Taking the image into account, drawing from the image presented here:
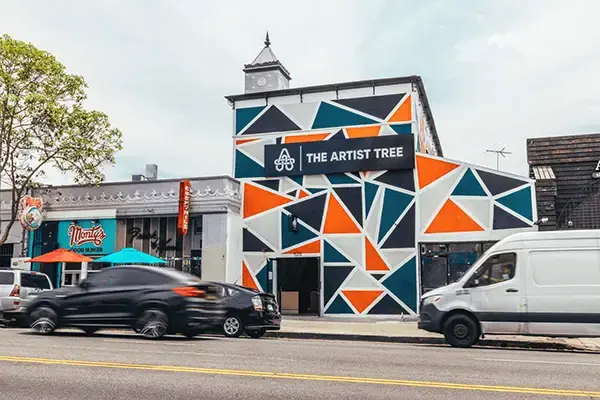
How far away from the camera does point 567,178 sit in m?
24.2

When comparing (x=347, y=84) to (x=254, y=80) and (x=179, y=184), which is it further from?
(x=179, y=184)

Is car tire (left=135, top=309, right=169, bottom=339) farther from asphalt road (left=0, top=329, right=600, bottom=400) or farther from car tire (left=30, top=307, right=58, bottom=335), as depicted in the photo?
car tire (left=30, top=307, right=58, bottom=335)

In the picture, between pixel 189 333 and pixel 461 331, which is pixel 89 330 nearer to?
pixel 189 333

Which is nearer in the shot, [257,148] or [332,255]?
[332,255]

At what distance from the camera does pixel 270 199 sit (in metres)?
23.5

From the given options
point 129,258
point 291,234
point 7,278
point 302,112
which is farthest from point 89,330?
point 302,112

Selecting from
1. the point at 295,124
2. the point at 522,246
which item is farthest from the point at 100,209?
the point at 522,246

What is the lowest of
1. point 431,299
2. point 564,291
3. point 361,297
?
point 361,297

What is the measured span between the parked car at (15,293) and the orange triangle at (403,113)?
14196 millimetres

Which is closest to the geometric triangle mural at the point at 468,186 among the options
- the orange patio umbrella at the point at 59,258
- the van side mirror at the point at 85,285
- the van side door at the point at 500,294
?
the van side door at the point at 500,294

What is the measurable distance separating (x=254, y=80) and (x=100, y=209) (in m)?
8.94

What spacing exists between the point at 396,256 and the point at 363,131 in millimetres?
5218

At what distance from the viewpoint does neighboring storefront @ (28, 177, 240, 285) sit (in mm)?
22438

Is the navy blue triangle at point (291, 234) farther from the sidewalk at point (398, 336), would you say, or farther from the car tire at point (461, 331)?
the car tire at point (461, 331)
